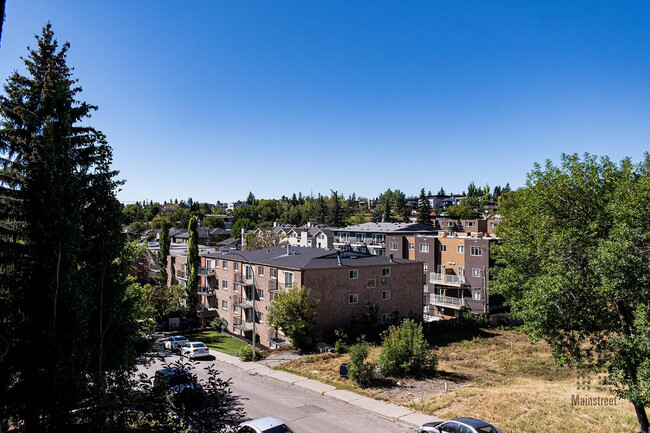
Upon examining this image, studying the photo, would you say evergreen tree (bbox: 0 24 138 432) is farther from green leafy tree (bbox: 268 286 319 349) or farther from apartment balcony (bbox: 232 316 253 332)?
apartment balcony (bbox: 232 316 253 332)

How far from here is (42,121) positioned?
45.5ft

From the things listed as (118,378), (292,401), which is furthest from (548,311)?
(118,378)

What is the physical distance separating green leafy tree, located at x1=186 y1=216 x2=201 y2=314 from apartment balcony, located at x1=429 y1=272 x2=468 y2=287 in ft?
103

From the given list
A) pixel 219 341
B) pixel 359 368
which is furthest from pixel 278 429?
pixel 219 341

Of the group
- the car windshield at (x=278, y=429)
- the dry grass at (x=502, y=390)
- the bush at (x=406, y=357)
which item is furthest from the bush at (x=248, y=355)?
the car windshield at (x=278, y=429)

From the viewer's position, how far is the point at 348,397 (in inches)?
895

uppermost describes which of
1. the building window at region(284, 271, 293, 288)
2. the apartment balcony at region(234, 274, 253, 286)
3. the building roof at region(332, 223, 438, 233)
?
the building roof at region(332, 223, 438, 233)

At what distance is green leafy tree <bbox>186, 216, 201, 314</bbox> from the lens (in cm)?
4784

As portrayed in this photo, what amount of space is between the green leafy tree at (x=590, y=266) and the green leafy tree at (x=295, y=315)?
15.9m

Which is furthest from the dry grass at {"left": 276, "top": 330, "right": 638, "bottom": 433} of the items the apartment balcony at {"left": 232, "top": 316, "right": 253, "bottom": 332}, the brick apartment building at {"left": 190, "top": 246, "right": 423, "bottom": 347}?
the apartment balcony at {"left": 232, "top": 316, "right": 253, "bottom": 332}

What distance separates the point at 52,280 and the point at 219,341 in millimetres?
31411

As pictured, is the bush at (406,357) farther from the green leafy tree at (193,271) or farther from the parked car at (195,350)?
the green leafy tree at (193,271)

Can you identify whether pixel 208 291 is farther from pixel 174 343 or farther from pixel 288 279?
pixel 288 279

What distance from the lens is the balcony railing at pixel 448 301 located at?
5050 centimetres
